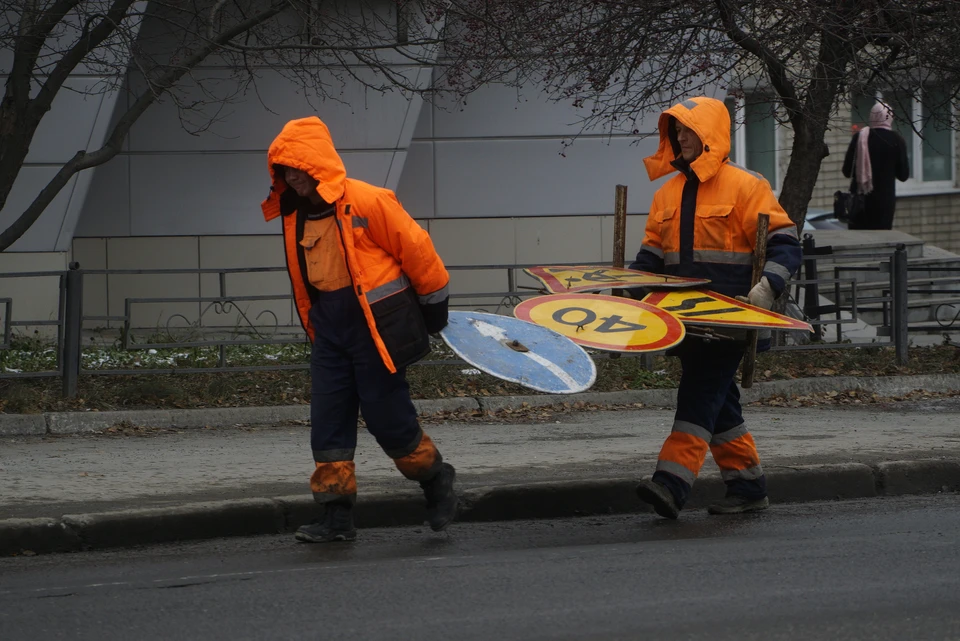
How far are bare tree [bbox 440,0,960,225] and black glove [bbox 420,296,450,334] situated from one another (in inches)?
205

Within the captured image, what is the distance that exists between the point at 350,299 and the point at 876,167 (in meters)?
14.2

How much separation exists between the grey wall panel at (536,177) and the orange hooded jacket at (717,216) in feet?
30.2

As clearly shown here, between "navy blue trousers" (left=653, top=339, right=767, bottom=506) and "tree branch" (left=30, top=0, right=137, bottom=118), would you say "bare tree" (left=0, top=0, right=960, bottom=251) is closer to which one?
"tree branch" (left=30, top=0, right=137, bottom=118)

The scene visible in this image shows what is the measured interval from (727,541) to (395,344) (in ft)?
5.21

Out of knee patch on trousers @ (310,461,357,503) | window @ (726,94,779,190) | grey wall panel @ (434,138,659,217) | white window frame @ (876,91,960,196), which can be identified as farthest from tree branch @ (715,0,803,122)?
white window frame @ (876,91,960,196)

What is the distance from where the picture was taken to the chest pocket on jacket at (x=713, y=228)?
611 cm

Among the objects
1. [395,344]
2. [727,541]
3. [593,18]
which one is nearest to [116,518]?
[395,344]

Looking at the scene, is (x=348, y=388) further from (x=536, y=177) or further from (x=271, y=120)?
(x=536, y=177)

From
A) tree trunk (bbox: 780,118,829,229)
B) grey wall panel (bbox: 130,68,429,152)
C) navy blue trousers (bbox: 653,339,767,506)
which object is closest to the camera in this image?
navy blue trousers (bbox: 653,339,767,506)

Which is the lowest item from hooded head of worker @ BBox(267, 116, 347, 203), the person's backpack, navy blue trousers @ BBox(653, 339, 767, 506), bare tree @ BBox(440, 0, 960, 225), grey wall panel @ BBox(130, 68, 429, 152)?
navy blue trousers @ BBox(653, 339, 767, 506)

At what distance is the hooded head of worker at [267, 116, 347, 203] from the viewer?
568 centimetres

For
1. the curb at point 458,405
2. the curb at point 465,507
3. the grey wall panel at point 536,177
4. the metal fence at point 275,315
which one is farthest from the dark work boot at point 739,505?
the grey wall panel at point 536,177

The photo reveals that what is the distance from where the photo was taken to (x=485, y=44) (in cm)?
1155

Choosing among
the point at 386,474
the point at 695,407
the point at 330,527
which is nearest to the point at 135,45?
the point at 386,474
